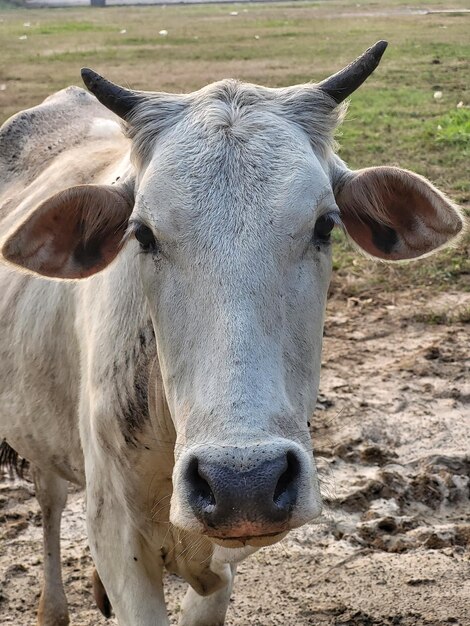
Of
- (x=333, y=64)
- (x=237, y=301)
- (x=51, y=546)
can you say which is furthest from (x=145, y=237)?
(x=333, y=64)

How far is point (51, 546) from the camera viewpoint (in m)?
4.69

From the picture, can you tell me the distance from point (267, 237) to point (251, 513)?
0.76 meters

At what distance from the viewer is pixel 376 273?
776 cm

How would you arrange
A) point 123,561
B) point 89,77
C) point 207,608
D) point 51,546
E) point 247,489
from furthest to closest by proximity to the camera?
point 51,546 → point 207,608 → point 123,561 → point 89,77 → point 247,489

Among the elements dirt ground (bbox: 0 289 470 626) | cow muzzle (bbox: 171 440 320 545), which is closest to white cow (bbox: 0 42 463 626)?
cow muzzle (bbox: 171 440 320 545)

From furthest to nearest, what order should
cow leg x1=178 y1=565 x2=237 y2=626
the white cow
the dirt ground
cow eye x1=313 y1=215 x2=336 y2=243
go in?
the dirt ground, cow leg x1=178 y1=565 x2=237 y2=626, cow eye x1=313 y1=215 x2=336 y2=243, the white cow

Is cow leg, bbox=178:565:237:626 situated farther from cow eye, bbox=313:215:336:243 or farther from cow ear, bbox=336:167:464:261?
cow eye, bbox=313:215:336:243

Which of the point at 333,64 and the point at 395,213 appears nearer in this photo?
the point at 395,213

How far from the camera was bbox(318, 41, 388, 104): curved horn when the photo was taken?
3.13 meters

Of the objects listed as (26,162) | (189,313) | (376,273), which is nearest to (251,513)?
(189,313)

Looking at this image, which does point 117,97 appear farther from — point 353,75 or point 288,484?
point 288,484

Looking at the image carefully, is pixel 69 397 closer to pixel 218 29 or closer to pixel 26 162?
pixel 26 162

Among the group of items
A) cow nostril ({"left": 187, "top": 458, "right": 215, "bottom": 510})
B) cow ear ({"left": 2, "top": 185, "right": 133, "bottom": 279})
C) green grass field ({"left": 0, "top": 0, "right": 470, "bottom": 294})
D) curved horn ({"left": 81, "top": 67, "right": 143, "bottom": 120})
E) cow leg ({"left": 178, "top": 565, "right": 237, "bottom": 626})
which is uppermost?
curved horn ({"left": 81, "top": 67, "right": 143, "bottom": 120})

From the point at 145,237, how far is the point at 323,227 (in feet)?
1.68
